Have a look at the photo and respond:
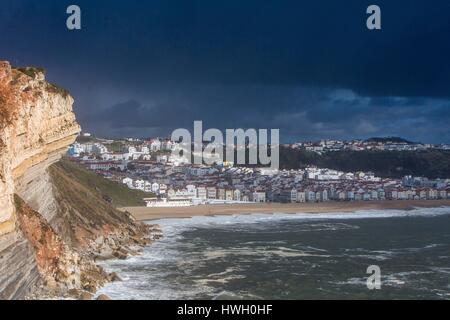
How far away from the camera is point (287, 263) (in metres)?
36.2

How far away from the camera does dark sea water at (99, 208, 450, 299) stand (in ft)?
89.5

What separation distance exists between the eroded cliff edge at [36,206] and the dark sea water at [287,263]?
2.52 meters

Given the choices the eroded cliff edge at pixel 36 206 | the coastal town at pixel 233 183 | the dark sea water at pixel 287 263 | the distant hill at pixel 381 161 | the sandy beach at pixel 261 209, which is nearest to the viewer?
the eroded cliff edge at pixel 36 206

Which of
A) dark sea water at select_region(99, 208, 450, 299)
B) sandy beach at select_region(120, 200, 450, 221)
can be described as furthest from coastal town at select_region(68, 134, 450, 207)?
dark sea water at select_region(99, 208, 450, 299)

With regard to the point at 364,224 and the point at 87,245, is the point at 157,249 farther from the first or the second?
→ the point at 364,224

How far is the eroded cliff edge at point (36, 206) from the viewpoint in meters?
19.2

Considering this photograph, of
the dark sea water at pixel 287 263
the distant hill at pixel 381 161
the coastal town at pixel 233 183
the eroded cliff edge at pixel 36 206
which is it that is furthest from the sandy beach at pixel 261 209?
the distant hill at pixel 381 161

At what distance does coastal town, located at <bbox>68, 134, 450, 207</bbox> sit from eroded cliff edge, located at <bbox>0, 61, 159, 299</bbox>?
57788 mm

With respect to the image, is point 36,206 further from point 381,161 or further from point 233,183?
point 381,161

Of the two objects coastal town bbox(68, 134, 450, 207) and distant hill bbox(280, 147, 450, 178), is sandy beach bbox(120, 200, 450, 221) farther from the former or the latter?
distant hill bbox(280, 147, 450, 178)

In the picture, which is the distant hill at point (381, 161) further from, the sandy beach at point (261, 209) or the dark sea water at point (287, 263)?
the dark sea water at point (287, 263)

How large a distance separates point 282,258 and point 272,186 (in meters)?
87.4

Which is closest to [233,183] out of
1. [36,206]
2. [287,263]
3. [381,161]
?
[381,161]

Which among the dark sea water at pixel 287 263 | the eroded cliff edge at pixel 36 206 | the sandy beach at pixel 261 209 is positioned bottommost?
the dark sea water at pixel 287 263
